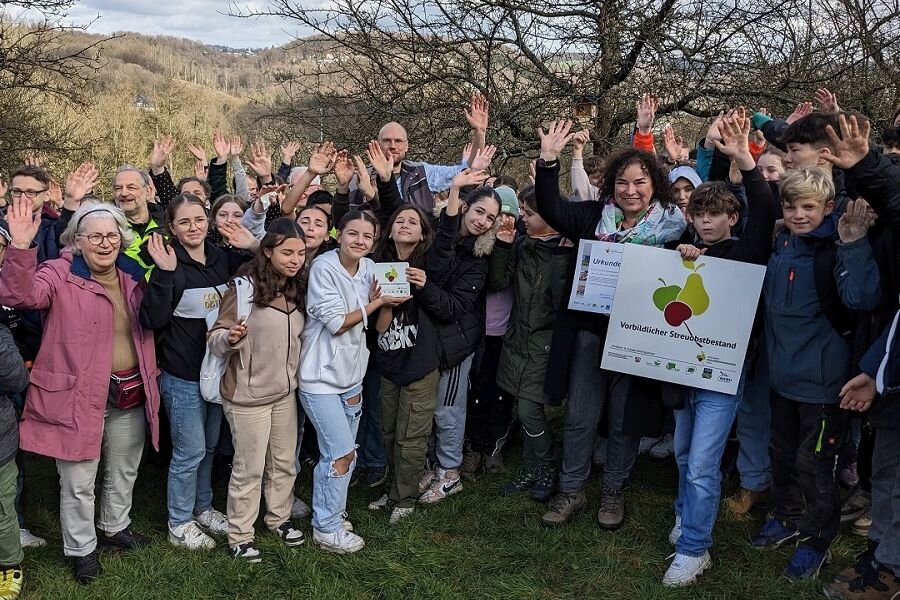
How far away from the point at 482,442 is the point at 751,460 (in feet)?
5.89

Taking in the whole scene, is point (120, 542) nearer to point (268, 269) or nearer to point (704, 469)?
point (268, 269)

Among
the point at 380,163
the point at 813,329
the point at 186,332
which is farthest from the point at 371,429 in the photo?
the point at 813,329

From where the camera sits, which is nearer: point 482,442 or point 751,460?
point 751,460

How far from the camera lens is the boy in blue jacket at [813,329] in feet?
10.5

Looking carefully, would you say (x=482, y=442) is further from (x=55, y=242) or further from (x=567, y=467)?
(x=55, y=242)

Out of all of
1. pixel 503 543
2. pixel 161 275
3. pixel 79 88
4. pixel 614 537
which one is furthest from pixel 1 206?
pixel 79 88

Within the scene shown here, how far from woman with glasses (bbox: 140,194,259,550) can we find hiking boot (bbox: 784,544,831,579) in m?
3.18

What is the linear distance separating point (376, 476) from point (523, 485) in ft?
3.32

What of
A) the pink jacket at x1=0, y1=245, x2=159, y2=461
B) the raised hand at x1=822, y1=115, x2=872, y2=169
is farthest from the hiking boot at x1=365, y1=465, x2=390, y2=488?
the raised hand at x1=822, y1=115, x2=872, y2=169

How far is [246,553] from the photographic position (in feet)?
12.4

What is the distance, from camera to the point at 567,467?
4.25 meters

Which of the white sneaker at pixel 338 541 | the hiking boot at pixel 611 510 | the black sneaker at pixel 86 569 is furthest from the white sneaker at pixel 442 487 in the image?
the black sneaker at pixel 86 569

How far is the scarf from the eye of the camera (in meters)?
3.86

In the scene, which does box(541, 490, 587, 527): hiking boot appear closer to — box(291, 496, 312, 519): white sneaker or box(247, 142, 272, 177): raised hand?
box(291, 496, 312, 519): white sneaker
